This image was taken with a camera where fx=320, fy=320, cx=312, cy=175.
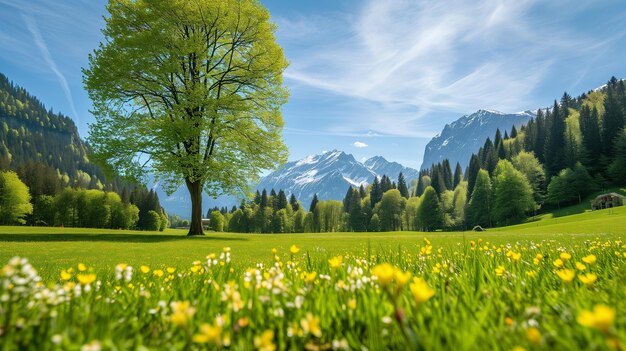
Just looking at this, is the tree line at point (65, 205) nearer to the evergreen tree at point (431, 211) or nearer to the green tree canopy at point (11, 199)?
the green tree canopy at point (11, 199)

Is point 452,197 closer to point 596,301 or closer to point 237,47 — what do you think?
point 237,47

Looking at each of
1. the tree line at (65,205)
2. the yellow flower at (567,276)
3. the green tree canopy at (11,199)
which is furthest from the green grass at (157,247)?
the tree line at (65,205)

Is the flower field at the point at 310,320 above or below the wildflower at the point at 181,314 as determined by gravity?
below

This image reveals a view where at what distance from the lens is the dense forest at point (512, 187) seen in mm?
77750

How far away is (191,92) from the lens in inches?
840

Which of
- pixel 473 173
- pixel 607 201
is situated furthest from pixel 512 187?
pixel 473 173

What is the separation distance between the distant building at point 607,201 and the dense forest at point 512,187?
834cm

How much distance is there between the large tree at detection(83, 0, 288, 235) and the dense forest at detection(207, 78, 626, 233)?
179 feet

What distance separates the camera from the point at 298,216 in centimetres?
11944

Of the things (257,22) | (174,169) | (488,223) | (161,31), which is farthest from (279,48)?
(488,223)

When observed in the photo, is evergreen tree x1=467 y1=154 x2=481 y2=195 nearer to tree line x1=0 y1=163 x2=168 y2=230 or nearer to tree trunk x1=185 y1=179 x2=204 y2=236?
tree line x1=0 y1=163 x2=168 y2=230

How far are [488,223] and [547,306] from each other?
315 feet

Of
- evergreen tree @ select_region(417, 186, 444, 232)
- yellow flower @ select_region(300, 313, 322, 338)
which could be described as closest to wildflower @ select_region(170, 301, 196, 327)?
yellow flower @ select_region(300, 313, 322, 338)

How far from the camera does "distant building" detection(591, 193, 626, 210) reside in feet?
220
